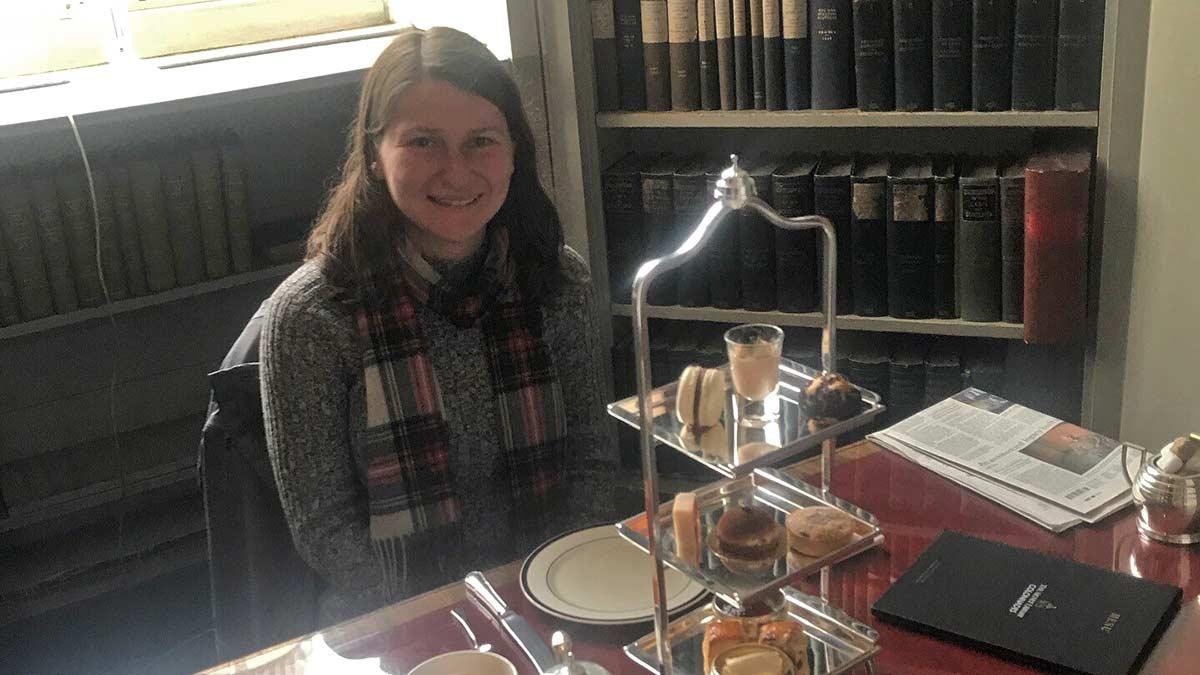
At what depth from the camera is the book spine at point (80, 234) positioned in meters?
2.25

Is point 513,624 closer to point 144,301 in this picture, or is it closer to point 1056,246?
point 1056,246

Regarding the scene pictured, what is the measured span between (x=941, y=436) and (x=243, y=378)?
0.88 meters

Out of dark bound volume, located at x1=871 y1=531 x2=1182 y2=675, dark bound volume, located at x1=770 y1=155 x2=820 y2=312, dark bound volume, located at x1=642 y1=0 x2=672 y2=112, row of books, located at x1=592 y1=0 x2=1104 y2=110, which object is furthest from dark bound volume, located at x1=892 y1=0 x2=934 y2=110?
dark bound volume, located at x1=871 y1=531 x2=1182 y2=675

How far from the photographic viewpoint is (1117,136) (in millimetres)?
1973

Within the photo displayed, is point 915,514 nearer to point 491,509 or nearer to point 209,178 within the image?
point 491,509

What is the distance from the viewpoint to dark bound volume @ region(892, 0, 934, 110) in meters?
2.09

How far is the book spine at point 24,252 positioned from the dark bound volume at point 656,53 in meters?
1.26

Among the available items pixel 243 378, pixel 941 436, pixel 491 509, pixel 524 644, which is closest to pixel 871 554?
pixel 941 436

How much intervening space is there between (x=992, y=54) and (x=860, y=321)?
1.85 feet

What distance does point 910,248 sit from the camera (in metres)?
2.19

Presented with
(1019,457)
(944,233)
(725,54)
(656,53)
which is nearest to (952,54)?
(944,233)

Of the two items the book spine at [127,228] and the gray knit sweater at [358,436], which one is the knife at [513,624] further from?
the book spine at [127,228]

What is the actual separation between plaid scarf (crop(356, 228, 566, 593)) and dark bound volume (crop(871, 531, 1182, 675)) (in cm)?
62

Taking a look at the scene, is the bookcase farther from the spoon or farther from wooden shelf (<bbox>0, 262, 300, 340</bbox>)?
the spoon
